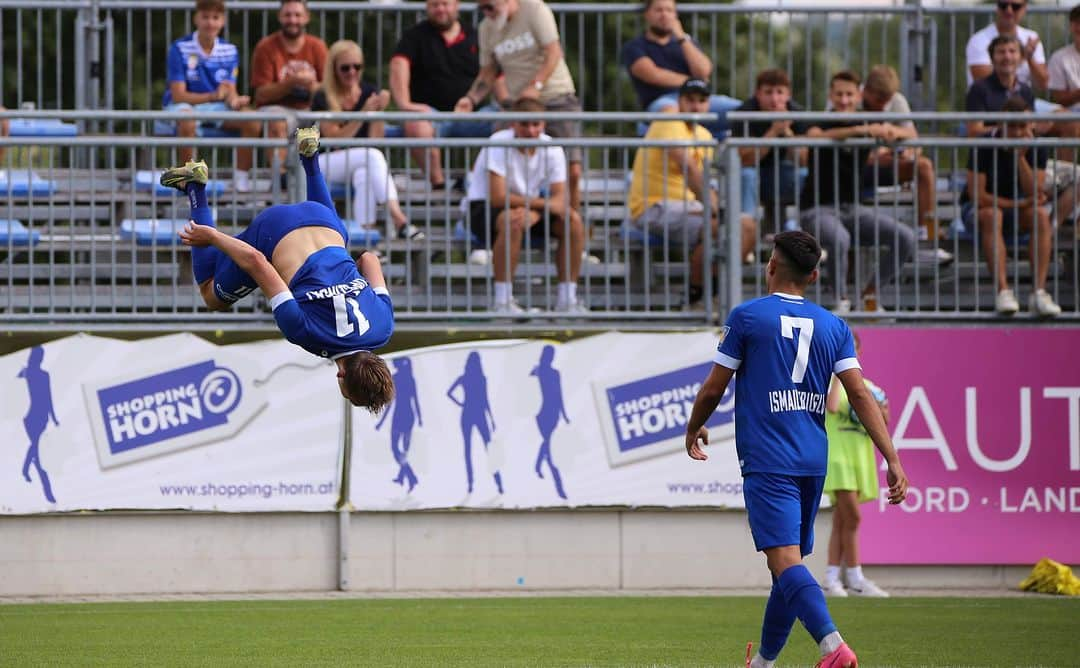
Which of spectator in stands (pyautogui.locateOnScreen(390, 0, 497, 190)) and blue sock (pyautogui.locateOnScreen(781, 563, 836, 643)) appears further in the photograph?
spectator in stands (pyautogui.locateOnScreen(390, 0, 497, 190))

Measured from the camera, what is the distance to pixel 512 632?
10867 mm

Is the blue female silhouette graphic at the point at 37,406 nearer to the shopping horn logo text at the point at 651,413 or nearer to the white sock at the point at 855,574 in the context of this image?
the shopping horn logo text at the point at 651,413

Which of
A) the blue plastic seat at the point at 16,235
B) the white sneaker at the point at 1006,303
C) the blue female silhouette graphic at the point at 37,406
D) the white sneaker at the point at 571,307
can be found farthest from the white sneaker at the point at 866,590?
the blue plastic seat at the point at 16,235

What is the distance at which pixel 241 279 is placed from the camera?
32.6 ft

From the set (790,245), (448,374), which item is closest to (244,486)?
(448,374)

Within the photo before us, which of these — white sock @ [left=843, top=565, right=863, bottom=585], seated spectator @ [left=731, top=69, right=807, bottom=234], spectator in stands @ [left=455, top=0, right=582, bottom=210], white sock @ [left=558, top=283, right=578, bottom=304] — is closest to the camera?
white sock @ [left=843, top=565, right=863, bottom=585]

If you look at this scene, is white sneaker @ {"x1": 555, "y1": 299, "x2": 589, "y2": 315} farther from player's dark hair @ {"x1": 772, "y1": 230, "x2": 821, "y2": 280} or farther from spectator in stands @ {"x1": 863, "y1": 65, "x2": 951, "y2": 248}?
player's dark hair @ {"x1": 772, "y1": 230, "x2": 821, "y2": 280}

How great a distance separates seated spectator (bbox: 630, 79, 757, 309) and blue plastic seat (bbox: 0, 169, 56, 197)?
466 cm

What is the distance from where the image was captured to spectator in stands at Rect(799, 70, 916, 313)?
45.1 ft

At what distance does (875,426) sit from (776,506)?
0.60 m

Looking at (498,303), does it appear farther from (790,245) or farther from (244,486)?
(790,245)

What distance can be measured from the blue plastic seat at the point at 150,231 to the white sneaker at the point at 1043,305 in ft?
22.8

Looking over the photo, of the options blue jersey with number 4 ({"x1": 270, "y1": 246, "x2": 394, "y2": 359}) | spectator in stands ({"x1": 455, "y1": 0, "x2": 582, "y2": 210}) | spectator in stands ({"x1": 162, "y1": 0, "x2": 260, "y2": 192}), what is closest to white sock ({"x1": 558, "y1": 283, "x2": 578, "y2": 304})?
spectator in stands ({"x1": 455, "y1": 0, "x2": 582, "y2": 210})

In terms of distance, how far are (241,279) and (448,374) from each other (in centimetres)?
376
